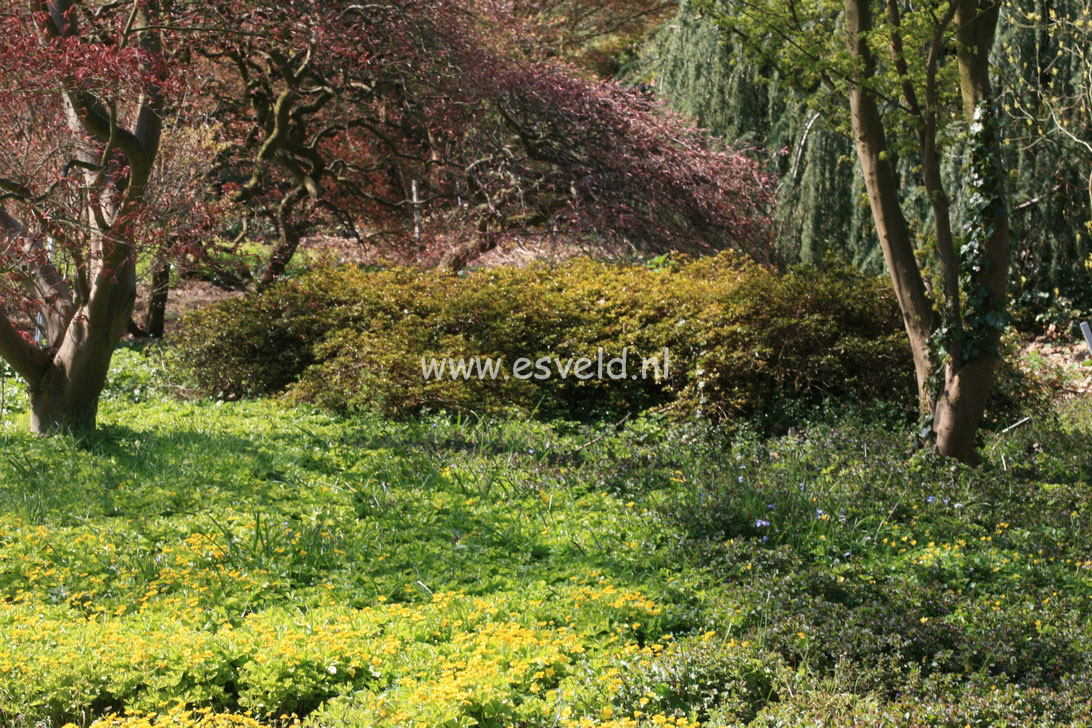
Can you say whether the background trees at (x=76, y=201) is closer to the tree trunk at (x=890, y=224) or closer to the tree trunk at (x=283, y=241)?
the tree trunk at (x=283, y=241)

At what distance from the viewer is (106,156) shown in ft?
20.3

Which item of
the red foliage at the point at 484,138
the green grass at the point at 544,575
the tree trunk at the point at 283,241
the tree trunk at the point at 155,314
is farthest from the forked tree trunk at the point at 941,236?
the tree trunk at the point at 155,314

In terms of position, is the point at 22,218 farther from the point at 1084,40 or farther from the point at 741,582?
the point at 1084,40

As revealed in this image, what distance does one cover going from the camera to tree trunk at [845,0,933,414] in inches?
245

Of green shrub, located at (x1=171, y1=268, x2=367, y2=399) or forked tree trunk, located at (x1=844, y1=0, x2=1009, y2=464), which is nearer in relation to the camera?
forked tree trunk, located at (x1=844, y1=0, x2=1009, y2=464)

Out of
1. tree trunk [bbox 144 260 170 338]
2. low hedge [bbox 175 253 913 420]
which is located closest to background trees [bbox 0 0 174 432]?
low hedge [bbox 175 253 913 420]

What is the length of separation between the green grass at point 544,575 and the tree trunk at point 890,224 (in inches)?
25.8

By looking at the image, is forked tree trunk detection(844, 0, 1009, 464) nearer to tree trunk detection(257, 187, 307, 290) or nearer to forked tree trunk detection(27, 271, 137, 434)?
forked tree trunk detection(27, 271, 137, 434)

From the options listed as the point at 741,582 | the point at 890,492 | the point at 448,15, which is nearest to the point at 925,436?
the point at 890,492

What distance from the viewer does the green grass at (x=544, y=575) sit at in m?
3.37

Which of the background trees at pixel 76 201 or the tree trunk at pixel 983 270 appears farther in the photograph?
the background trees at pixel 76 201

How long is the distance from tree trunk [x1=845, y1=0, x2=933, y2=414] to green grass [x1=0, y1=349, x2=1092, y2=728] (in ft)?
2.15

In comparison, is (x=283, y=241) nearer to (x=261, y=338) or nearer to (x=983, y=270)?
(x=261, y=338)

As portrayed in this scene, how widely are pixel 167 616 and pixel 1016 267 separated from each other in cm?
928
